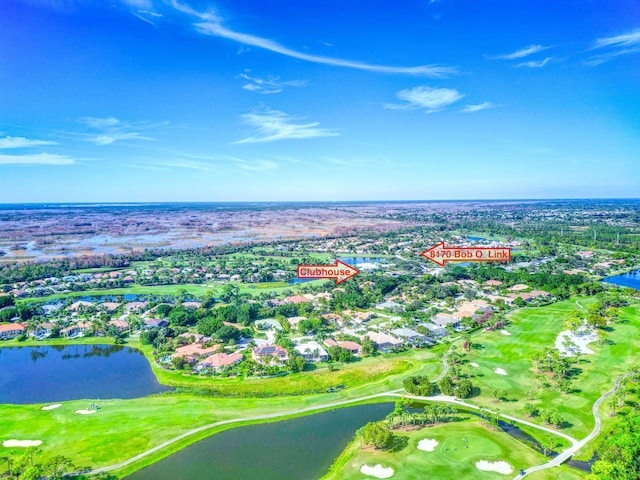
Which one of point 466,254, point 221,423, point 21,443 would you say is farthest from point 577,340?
point 466,254

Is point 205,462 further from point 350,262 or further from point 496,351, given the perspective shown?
point 350,262

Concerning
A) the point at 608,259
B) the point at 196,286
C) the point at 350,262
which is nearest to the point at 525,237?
the point at 608,259

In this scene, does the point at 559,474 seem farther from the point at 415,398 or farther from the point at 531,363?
the point at 531,363

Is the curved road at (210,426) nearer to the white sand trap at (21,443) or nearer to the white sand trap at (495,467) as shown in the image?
the white sand trap at (21,443)

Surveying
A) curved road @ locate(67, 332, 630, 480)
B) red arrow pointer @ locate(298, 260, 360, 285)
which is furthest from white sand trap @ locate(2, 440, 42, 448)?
red arrow pointer @ locate(298, 260, 360, 285)

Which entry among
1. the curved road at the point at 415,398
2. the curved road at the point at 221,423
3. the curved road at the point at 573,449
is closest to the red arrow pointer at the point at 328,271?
the curved road at the point at 221,423
